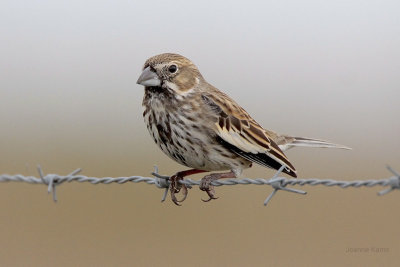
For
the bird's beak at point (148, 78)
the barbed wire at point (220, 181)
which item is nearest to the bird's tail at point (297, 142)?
the barbed wire at point (220, 181)

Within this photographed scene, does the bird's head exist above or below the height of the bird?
above

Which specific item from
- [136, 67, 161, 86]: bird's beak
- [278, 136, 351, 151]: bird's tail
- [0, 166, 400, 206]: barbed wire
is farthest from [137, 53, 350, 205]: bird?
[278, 136, 351, 151]: bird's tail

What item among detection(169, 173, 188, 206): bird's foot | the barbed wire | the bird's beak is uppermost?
the bird's beak

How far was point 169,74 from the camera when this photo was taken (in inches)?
243

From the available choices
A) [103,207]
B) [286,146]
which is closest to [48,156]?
[103,207]

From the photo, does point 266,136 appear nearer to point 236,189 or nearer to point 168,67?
point 168,67

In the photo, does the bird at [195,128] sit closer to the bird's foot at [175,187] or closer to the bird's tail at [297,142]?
the bird's foot at [175,187]

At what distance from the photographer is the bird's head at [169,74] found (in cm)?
602

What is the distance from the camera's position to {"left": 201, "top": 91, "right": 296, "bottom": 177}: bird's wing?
20.0 ft

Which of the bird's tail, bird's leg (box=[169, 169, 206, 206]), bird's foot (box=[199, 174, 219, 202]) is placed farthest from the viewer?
the bird's tail

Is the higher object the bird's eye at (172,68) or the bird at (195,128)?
the bird's eye at (172,68)

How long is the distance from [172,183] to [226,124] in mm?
671

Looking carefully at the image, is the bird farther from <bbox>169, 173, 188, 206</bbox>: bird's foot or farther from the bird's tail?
the bird's tail

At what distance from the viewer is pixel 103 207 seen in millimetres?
11469
